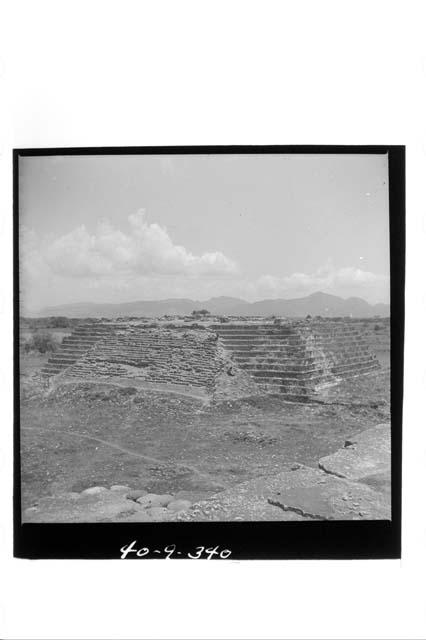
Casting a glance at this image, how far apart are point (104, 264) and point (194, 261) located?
574 millimetres

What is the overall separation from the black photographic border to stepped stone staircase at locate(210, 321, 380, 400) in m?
0.30

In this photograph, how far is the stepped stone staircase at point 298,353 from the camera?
8.29 feet

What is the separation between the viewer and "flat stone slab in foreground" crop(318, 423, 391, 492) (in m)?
2.47

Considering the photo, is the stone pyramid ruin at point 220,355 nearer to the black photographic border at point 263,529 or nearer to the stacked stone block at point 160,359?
Result: the stacked stone block at point 160,359

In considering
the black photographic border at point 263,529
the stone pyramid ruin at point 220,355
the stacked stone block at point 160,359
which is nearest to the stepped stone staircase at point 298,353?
the stone pyramid ruin at point 220,355

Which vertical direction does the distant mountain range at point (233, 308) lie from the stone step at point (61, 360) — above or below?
above

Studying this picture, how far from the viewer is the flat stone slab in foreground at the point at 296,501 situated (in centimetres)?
242

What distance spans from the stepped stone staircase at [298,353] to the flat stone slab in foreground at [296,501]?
525mm

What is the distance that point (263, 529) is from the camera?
7.97 feet

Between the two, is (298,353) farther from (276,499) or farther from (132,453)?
(132,453)

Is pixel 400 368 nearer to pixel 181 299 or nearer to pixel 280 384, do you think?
pixel 280 384

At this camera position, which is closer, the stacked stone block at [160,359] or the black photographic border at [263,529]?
the black photographic border at [263,529]

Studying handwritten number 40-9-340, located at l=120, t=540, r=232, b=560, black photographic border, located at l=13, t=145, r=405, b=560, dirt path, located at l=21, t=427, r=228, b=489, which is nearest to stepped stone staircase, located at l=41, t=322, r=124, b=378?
black photographic border, located at l=13, t=145, r=405, b=560

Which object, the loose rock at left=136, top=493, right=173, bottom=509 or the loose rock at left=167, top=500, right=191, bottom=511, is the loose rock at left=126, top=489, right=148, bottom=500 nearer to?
the loose rock at left=136, top=493, right=173, bottom=509
